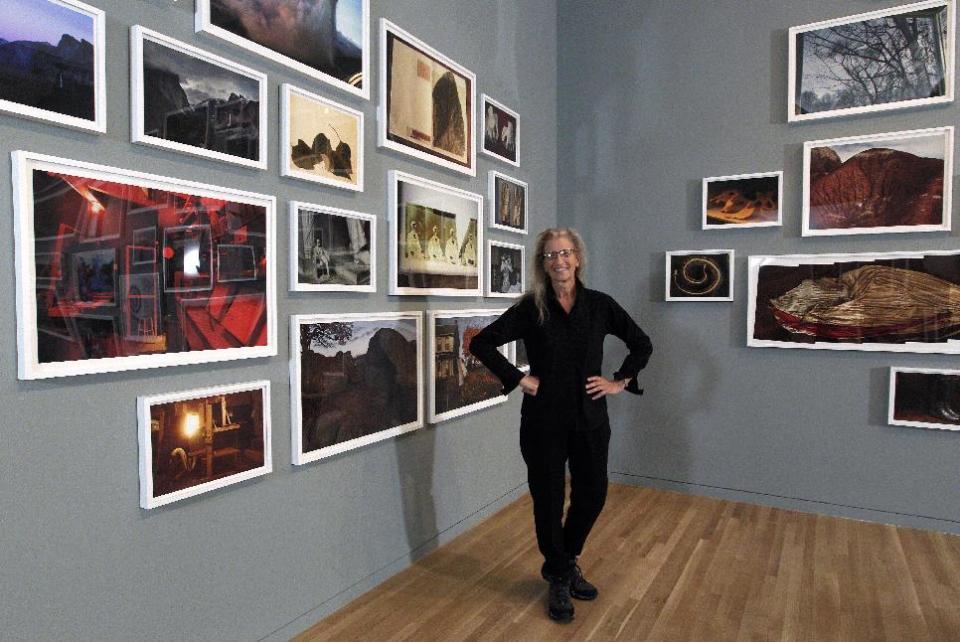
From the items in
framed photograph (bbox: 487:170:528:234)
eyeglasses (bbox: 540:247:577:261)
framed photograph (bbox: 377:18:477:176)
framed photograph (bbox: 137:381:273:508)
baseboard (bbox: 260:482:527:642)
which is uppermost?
framed photograph (bbox: 377:18:477:176)

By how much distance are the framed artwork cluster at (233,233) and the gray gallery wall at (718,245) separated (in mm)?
1852

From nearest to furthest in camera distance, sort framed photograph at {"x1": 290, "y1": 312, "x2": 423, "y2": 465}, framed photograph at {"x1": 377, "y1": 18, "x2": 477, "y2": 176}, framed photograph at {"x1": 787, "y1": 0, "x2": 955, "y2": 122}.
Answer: framed photograph at {"x1": 290, "y1": 312, "x2": 423, "y2": 465} < framed photograph at {"x1": 377, "y1": 18, "x2": 477, "y2": 176} < framed photograph at {"x1": 787, "y1": 0, "x2": 955, "y2": 122}

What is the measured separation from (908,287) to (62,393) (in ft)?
15.9

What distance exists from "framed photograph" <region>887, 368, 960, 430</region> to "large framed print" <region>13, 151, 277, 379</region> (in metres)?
4.13

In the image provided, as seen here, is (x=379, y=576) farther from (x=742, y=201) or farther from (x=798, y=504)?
(x=742, y=201)

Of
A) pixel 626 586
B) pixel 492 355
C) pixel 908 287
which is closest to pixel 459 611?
pixel 626 586

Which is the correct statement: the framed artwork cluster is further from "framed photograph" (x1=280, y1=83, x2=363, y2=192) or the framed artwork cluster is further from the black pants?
the black pants

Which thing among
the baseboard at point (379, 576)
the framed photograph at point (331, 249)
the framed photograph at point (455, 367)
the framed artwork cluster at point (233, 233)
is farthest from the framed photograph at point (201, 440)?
the framed photograph at point (455, 367)

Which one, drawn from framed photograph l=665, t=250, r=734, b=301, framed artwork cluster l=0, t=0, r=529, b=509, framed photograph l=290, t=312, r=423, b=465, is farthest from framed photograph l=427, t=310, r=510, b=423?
framed photograph l=665, t=250, r=734, b=301

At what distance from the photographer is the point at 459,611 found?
3.06 meters

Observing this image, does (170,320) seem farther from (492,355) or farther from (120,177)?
(492,355)

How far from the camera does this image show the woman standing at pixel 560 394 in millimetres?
3059

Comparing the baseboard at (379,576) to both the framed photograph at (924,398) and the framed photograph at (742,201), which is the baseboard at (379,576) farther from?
the framed photograph at (924,398)

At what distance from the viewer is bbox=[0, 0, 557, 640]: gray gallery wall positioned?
1941mm
